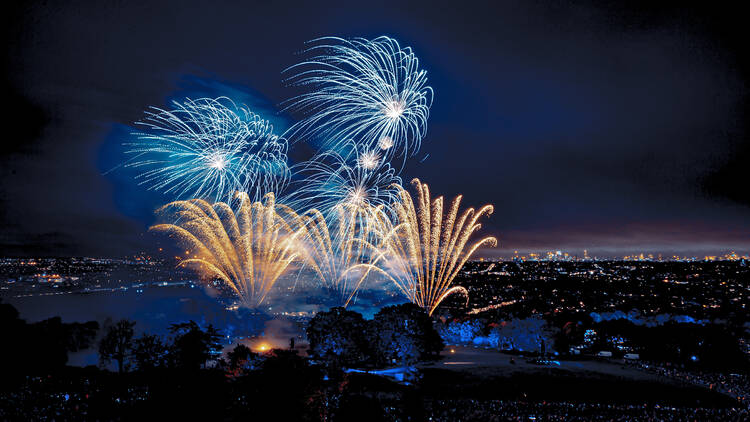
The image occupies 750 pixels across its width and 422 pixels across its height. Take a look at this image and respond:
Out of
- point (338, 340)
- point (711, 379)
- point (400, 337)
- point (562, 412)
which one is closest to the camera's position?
point (562, 412)

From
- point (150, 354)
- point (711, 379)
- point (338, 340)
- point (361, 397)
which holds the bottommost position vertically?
point (711, 379)

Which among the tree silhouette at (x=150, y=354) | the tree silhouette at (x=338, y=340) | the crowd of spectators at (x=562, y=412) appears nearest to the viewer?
the crowd of spectators at (x=562, y=412)

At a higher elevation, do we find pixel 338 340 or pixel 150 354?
pixel 338 340

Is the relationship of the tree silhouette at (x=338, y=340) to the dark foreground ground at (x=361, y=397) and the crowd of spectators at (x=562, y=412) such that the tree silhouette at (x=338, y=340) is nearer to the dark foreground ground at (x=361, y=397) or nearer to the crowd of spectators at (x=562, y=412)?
the dark foreground ground at (x=361, y=397)

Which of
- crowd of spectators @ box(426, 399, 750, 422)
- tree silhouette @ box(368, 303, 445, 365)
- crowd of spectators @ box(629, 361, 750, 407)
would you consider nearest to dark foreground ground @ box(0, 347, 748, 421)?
crowd of spectators @ box(426, 399, 750, 422)

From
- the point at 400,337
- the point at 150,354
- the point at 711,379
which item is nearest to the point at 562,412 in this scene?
the point at 400,337

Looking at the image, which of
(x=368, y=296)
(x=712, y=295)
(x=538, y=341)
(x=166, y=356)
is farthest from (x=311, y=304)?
(x=712, y=295)

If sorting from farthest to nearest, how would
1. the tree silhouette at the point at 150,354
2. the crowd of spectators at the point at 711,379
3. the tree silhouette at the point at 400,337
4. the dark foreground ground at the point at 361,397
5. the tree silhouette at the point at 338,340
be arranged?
the tree silhouette at the point at 400,337 < the tree silhouette at the point at 338,340 < the tree silhouette at the point at 150,354 < the crowd of spectators at the point at 711,379 < the dark foreground ground at the point at 361,397

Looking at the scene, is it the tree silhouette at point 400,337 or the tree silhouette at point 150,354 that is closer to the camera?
the tree silhouette at point 150,354

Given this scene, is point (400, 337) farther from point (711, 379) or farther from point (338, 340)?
point (711, 379)

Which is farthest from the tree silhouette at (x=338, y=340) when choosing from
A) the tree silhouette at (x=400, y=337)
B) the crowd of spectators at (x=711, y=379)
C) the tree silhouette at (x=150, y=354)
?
the crowd of spectators at (x=711, y=379)

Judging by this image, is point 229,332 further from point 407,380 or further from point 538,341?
point 538,341
